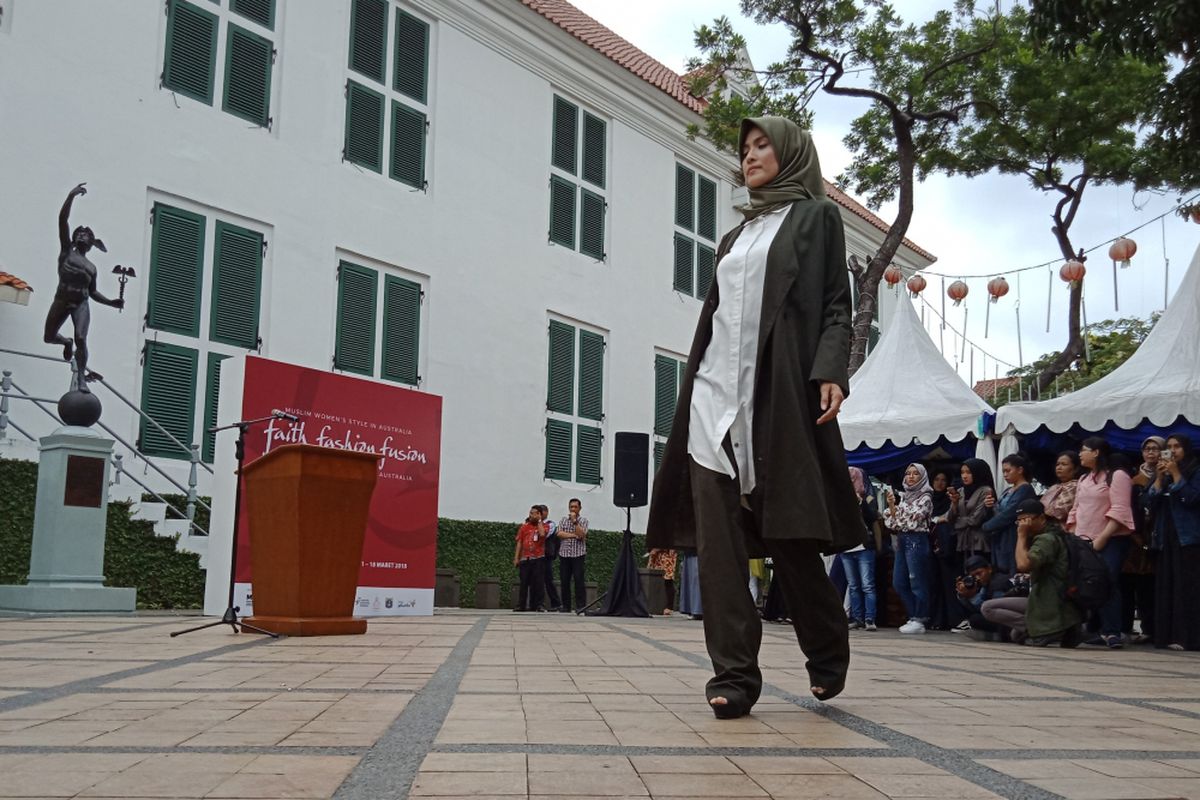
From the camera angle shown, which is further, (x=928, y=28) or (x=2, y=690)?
(x=928, y=28)

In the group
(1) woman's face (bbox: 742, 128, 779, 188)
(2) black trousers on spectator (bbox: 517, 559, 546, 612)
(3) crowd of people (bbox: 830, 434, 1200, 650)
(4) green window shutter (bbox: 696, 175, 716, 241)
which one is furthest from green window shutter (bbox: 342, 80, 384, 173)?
(1) woman's face (bbox: 742, 128, 779, 188)

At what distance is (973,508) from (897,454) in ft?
10.2

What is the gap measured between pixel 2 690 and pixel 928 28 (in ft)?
57.6

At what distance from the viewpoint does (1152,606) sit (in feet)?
33.6

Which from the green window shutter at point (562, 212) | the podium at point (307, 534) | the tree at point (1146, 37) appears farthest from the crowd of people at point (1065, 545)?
the green window shutter at point (562, 212)

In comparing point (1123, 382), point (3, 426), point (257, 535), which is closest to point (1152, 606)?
point (1123, 382)

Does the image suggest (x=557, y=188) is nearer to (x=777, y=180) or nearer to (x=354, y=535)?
(x=354, y=535)

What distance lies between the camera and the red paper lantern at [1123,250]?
53.2 feet

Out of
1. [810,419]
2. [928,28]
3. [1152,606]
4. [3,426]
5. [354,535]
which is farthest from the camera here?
[928,28]

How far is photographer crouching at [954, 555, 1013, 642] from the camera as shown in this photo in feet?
32.8

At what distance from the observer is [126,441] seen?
41.1 feet

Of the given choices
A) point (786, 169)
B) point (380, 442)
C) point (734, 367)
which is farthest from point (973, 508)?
point (734, 367)

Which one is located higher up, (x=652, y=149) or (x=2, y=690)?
(x=652, y=149)

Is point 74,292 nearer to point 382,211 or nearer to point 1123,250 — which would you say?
point 382,211
